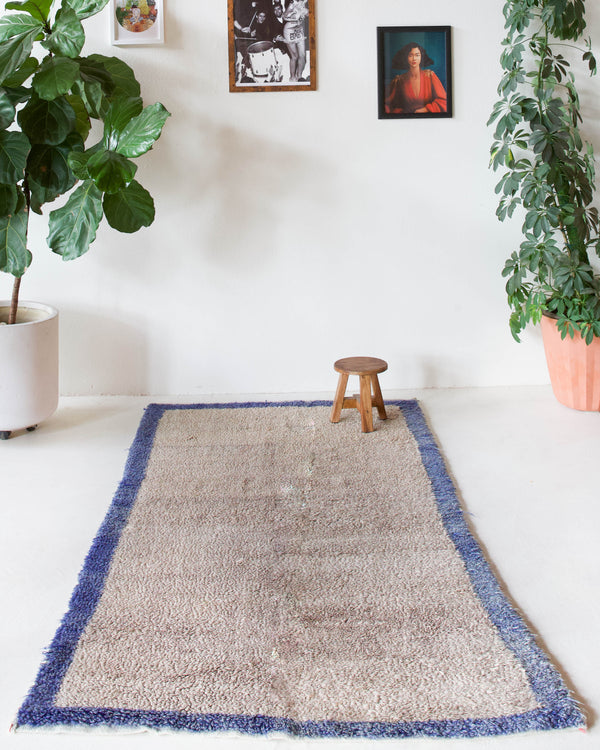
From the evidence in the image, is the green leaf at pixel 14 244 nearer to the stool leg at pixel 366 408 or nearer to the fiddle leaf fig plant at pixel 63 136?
the fiddle leaf fig plant at pixel 63 136

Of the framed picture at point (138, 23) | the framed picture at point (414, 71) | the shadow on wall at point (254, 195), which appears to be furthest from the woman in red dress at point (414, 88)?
the framed picture at point (138, 23)

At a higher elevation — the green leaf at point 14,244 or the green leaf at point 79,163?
the green leaf at point 79,163

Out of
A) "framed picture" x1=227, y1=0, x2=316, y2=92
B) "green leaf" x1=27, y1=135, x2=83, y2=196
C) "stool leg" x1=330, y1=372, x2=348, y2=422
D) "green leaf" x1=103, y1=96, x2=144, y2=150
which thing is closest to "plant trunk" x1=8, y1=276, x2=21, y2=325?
"green leaf" x1=27, y1=135, x2=83, y2=196

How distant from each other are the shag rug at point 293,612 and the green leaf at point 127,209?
82cm

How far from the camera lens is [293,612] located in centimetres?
198

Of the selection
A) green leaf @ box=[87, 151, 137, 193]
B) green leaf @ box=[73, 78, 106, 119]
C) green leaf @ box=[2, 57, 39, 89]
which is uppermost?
green leaf @ box=[2, 57, 39, 89]

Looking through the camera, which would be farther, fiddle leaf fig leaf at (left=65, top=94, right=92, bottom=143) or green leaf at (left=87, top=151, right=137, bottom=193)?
fiddle leaf fig leaf at (left=65, top=94, right=92, bottom=143)

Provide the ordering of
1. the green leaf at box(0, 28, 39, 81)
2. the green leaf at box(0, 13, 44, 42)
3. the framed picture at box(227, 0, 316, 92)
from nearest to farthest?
the green leaf at box(0, 28, 39, 81), the green leaf at box(0, 13, 44, 42), the framed picture at box(227, 0, 316, 92)

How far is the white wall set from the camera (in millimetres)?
3307

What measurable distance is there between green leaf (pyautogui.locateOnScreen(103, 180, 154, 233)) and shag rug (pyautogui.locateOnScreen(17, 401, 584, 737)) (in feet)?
2.68

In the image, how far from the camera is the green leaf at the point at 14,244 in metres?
2.86

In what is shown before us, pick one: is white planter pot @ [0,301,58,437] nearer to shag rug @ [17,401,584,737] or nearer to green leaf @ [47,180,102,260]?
green leaf @ [47,180,102,260]

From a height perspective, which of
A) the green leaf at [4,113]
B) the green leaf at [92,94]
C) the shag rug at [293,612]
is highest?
the green leaf at [92,94]

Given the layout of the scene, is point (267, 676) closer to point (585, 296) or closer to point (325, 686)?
point (325, 686)
